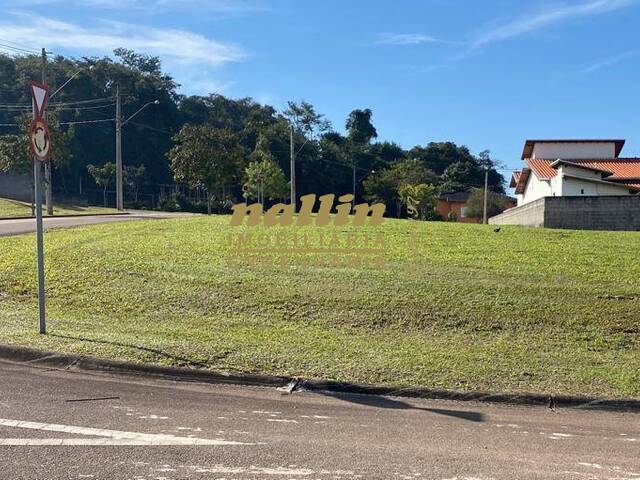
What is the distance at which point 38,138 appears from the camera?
23.7ft

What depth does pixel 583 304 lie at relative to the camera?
884cm

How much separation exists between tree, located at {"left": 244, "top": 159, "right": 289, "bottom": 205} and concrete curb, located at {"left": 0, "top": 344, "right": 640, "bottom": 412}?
1601 inches

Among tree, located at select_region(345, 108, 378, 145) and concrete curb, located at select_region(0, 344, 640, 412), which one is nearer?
concrete curb, located at select_region(0, 344, 640, 412)

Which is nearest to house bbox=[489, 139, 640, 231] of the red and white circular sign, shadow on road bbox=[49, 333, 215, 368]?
shadow on road bbox=[49, 333, 215, 368]

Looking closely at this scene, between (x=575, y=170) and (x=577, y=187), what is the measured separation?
92 centimetres

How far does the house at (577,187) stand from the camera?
63.6 ft

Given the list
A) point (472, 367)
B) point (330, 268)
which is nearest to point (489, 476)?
point (472, 367)

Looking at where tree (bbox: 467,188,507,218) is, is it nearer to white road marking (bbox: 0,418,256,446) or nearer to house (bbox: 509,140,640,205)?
house (bbox: 509,140,640,205)

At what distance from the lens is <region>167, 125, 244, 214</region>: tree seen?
31.2 m

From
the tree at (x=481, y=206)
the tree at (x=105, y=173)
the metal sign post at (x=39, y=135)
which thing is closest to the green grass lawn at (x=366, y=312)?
the metal sign post at (x=39, y=135)

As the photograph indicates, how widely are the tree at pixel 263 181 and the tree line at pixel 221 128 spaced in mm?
95

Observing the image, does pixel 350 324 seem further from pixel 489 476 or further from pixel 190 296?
pixel 489 476

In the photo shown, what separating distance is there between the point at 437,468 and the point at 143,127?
234 ft

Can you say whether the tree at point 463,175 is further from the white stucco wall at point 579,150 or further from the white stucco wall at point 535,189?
the white stucco wall at point 579,150
